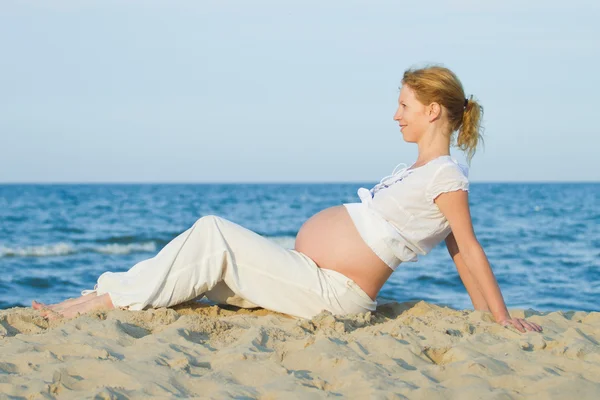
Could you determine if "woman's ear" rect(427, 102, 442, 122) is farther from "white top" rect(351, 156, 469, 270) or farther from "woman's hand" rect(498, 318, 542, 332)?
"woman's hand" rect(498, 318, 542, 332)

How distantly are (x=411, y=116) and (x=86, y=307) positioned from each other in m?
2.19

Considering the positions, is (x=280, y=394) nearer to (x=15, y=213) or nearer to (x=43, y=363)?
(x=43, y=363)

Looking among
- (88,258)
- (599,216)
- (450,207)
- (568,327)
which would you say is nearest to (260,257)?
(450,207)

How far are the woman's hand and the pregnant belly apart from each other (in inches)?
28.1

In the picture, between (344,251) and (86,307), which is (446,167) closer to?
(344,251)

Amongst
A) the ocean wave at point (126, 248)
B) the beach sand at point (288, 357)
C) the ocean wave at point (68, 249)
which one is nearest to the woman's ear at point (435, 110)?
the beach sand at point (288, 357)

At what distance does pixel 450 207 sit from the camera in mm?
3908

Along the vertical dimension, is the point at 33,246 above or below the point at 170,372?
below

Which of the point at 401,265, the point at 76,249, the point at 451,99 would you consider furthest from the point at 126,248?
the point at 451,99

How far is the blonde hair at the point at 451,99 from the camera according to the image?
13.5 ft

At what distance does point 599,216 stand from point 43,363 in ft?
78.8

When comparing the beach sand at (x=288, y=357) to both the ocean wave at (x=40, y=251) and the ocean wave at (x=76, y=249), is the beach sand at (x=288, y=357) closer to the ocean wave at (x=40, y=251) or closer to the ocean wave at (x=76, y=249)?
the ocean wave at (x=40, y=251)

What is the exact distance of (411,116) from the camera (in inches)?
164

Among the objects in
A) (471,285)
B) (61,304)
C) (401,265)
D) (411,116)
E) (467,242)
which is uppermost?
(411,116)
